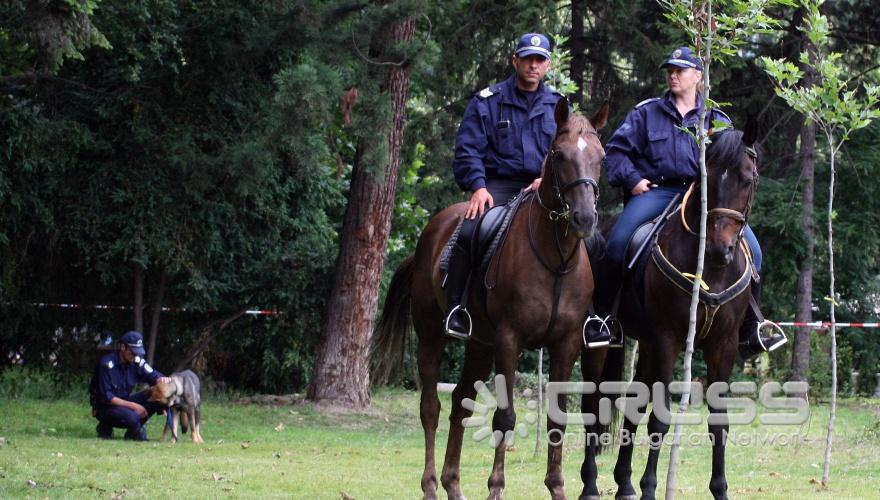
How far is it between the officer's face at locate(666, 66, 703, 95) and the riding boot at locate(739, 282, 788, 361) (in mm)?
1509

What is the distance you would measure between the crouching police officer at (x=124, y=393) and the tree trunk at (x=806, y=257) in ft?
36.7

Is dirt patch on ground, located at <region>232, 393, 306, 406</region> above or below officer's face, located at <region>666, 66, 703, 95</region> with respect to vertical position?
below

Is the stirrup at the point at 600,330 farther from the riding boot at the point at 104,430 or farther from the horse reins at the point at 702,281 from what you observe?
the riding boot at the point at 104,430

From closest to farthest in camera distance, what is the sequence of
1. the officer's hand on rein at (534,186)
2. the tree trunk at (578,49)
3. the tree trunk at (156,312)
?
Result: the officer's hand on rein at (534,186)
the tree trunk at (156,312)
the tree trunk at (578,49)

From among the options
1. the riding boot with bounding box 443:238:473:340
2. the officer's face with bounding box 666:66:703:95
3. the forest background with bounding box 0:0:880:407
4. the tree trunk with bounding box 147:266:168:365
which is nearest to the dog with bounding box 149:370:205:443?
the forest background with bounding box 0:0:880:407

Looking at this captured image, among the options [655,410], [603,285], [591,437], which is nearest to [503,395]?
[655,410]

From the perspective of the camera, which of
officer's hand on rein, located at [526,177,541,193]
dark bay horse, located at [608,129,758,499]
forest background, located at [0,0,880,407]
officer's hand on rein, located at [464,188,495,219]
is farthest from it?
forest background, located at [0,0,880,407]

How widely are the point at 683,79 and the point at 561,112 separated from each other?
1503 mm

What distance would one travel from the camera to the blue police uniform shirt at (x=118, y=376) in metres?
14.5

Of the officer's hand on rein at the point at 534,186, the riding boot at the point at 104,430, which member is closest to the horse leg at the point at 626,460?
the officer's hand on rein at the point at 534,186

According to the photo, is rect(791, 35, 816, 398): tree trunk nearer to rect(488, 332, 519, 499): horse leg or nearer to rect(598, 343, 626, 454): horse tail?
rect(598, 343, 626, 454): horse tail

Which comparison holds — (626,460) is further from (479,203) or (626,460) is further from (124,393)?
(124,393)

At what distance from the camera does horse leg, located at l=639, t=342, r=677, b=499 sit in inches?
320

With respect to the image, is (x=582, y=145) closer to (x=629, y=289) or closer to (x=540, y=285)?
(x=540, y=285)
